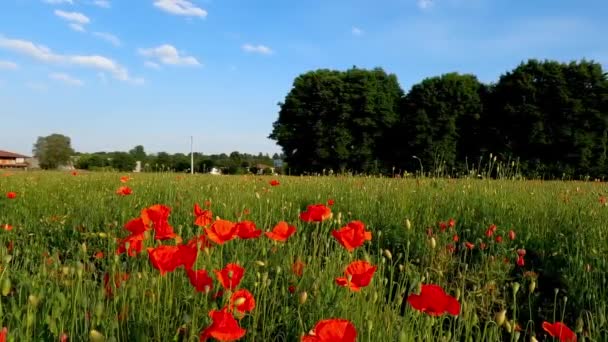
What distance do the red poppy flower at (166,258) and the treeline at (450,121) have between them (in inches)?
879

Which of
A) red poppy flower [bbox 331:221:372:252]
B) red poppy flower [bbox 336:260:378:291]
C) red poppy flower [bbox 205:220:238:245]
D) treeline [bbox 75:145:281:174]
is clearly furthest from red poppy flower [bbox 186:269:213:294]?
treeline [bbox 75:145:281:174]

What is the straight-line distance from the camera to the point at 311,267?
2.33m

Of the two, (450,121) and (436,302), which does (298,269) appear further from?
(450,121)

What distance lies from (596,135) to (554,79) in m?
3.82

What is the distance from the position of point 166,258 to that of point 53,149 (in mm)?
86712

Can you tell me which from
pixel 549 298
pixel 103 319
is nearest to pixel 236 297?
pixel 103 319

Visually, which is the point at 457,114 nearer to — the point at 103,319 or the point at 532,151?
the point at 532,151

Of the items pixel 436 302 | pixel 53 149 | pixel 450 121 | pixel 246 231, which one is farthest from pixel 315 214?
pixel 53 149

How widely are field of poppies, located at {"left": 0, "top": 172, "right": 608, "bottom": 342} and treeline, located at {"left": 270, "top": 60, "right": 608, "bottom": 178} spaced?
62.7 feet

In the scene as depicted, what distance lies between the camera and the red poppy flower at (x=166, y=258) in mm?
1389

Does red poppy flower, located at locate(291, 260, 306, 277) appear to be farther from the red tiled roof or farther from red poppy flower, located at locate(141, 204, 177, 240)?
the red tiled roof

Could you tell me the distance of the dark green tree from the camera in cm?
7600

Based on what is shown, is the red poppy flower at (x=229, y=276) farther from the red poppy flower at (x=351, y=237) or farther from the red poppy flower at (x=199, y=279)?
the red poppy flower at (x=351, y=237)

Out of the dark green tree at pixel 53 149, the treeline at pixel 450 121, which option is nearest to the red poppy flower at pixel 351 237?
the treeline at pixel 450 121
